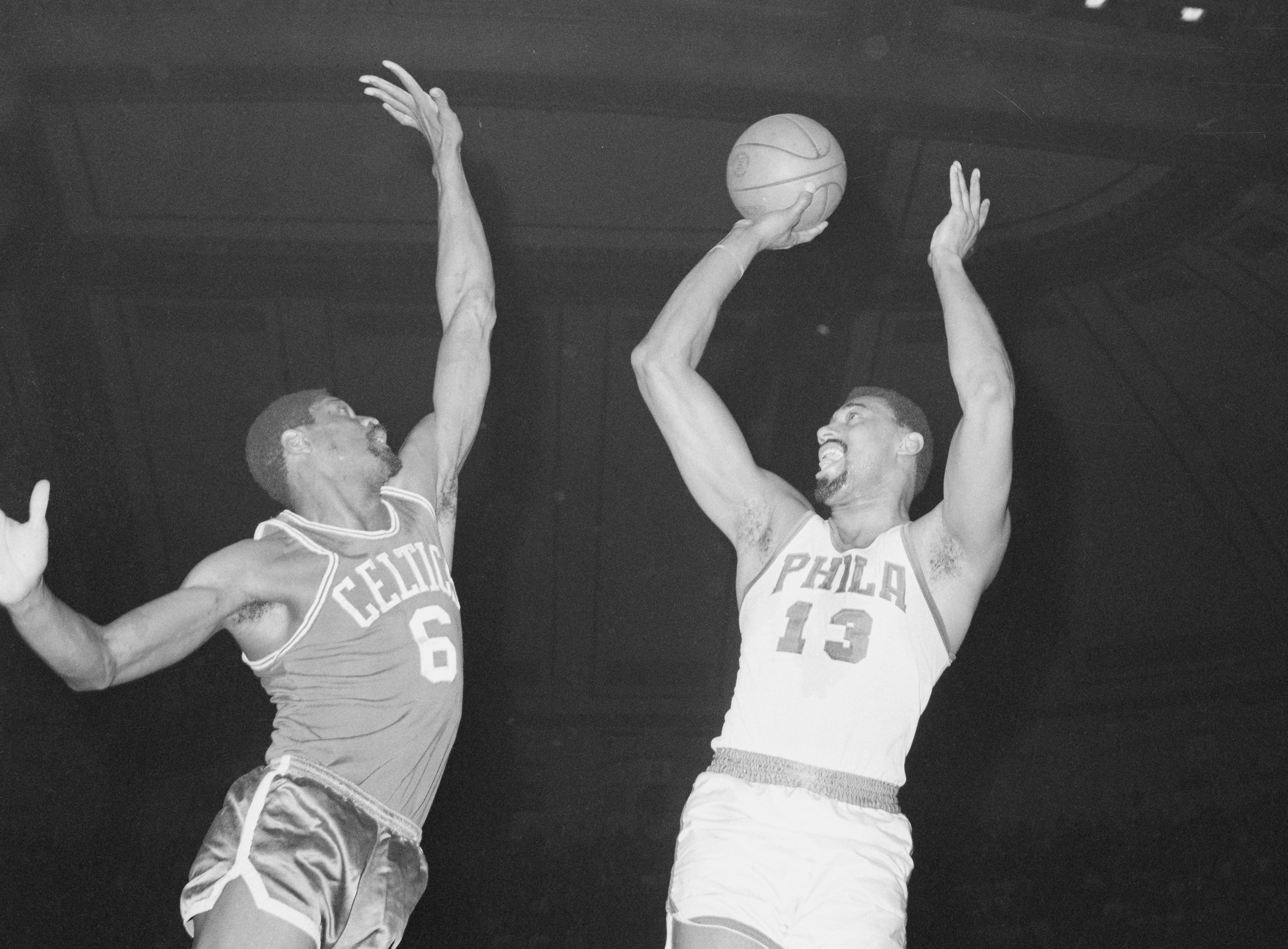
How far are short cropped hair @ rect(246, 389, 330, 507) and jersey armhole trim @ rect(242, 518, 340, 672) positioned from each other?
217 millimetres

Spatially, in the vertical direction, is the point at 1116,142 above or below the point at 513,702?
above

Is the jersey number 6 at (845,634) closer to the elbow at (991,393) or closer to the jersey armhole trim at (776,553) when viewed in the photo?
the jersey armhole trim at (776,553)

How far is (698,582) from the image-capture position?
4438 mm

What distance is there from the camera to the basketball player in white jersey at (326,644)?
232cm

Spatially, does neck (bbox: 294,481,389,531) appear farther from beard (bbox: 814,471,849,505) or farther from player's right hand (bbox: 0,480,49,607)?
beard (bbox: 814,471,849,505)

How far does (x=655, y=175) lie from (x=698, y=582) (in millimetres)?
1776

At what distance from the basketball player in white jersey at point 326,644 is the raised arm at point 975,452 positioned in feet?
4.12

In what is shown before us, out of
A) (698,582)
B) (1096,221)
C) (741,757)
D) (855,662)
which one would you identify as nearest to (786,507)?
(855,662)

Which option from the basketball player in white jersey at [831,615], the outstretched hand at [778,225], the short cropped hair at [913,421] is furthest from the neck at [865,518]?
the outstretched hand at [778,225]

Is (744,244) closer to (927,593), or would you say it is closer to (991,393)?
(991,393)

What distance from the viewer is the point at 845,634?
2.54 meters

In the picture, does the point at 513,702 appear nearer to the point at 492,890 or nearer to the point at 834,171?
the point at 492,890

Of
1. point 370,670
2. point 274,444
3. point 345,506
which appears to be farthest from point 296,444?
point 370,670

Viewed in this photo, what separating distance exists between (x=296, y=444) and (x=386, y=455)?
26cm
